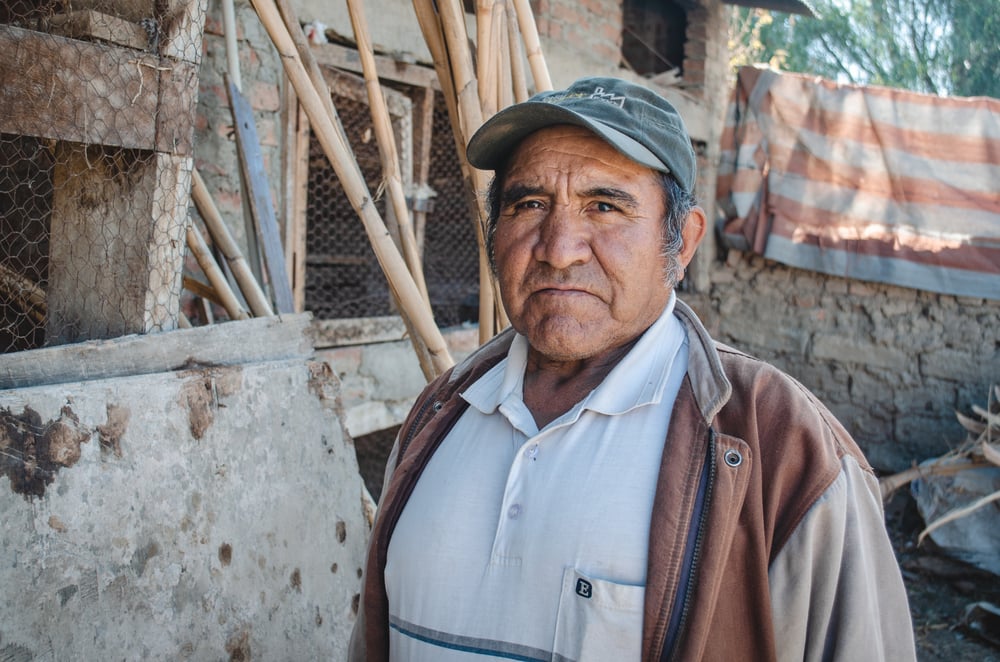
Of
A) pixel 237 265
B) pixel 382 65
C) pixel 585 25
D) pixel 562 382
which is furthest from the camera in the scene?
pixel 585 25

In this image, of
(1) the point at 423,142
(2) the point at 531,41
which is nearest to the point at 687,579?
(2) the point at 531,41

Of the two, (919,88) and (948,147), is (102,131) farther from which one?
(919,88)

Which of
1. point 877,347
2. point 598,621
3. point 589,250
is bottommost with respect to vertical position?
point 598,621

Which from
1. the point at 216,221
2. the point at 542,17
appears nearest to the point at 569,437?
the point at 216,221

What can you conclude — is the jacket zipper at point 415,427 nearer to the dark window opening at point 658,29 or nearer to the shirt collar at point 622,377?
the shirt collar at point 622,377

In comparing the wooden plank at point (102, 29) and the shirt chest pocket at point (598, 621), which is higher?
the wooden plank at point (102, 29)

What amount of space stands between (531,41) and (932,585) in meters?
4.08

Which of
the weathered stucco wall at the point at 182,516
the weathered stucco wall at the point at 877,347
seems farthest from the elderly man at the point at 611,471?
the weathered stucco wall at the point at 877,347

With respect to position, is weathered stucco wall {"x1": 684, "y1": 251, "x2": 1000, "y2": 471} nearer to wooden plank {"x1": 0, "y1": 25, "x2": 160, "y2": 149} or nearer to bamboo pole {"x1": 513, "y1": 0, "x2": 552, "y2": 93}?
bamboo pole {"x1": 513, "y1": 0, "x2": 552, "y2": 93}

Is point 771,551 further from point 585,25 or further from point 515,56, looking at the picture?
point 585,25

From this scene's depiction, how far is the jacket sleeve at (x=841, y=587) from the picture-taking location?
0.98 metres

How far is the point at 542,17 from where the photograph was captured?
4469 millimetres

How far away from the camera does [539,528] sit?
1.12 meters

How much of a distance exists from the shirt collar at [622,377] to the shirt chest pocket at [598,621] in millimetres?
261
